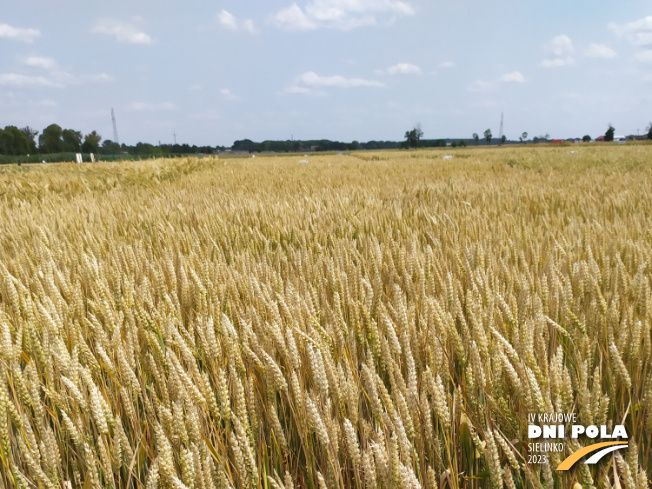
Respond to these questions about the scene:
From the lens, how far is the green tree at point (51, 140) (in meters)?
63.0

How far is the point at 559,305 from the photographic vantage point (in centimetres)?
113

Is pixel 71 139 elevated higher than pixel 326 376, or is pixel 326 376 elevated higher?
pixel 71 139

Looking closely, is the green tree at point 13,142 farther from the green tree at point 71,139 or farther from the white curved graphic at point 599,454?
the white curved graphic at point 599,454

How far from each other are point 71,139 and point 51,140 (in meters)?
2.66

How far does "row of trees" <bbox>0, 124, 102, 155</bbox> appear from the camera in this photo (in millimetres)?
57344

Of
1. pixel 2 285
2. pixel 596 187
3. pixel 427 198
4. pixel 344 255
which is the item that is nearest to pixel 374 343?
pixel 344 255

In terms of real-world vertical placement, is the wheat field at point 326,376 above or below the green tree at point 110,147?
below

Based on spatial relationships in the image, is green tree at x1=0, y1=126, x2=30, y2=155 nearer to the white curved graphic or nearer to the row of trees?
the row of trees

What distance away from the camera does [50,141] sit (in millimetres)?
63000

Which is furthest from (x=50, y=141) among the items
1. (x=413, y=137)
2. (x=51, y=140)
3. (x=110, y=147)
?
(x=413, y=137)

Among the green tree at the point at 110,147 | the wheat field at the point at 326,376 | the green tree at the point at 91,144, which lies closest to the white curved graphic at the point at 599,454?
the wheat field at the point at 326,376

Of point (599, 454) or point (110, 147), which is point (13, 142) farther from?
point (599, 454)

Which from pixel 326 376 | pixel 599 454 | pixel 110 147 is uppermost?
pixel 110 147

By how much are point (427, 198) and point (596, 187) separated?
1538 millimetres
